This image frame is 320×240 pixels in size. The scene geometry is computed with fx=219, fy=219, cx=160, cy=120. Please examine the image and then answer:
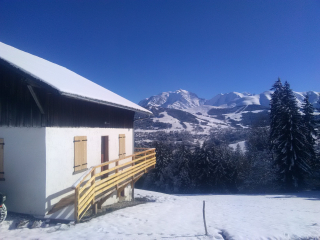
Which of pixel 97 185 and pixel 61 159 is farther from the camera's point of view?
pixel 97 185

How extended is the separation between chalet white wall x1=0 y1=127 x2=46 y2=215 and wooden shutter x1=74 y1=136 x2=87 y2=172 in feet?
5.13

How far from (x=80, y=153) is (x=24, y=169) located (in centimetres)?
208

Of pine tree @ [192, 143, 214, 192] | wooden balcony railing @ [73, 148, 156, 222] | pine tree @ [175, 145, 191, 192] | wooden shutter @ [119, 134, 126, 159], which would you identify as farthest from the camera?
pine tree @ [175, 145, 191, 192]

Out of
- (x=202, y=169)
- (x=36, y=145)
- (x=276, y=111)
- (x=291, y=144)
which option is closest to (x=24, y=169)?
(x=36, y=145)

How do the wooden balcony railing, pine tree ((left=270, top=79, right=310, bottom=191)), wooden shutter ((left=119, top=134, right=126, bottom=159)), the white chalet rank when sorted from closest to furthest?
the wooden balcony railing
the white chalet
wooden shutter ((left=119, top=134, right=126, bottom=159))
pine tree ((left=270, top=79, right=310, bottom=191))

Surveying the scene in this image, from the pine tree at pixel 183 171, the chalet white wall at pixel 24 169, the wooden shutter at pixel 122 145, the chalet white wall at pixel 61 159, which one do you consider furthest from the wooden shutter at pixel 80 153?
the pine tree at pixel 183 171

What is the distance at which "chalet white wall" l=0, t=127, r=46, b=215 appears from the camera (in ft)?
23.1

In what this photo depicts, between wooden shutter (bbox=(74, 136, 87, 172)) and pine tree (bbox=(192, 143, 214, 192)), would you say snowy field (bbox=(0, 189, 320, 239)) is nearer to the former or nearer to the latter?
wooden shutter (bbox=(74, 136, 87, 172))

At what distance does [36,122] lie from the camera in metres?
7.13

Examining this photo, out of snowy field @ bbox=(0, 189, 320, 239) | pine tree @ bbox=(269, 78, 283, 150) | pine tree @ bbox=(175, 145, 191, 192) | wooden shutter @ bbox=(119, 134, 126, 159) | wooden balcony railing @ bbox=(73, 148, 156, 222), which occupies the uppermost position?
pine tree @ bbox=(269, 78, 283, 150)

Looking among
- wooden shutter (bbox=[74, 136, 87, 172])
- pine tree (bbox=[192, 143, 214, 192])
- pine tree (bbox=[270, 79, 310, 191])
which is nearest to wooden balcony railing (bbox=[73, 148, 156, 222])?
wooden shutter (bbox=[74, 136, 87, 172])

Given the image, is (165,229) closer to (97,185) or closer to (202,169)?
(97,185)

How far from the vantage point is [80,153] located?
883 centimetres

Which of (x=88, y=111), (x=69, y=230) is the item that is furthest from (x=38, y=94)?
(x=69, y=230)
